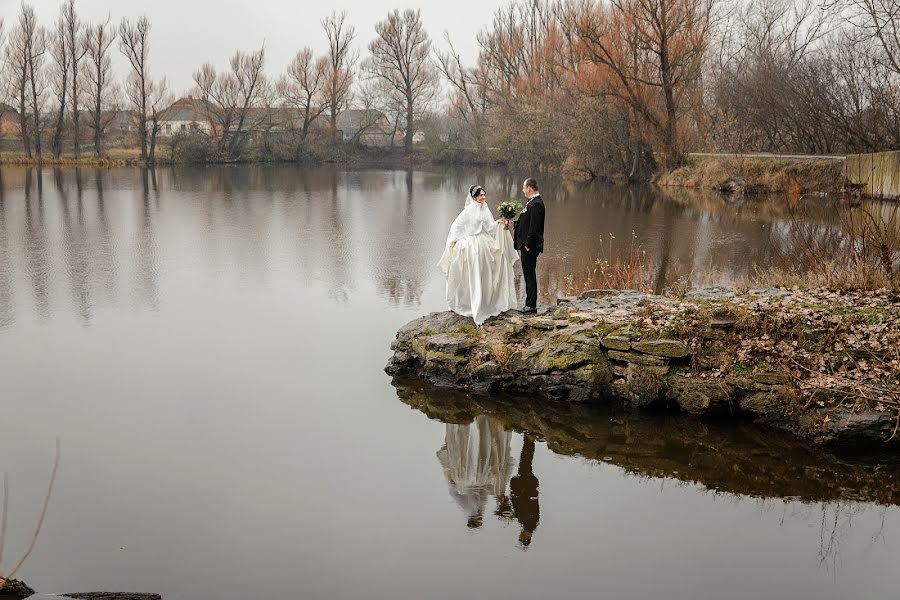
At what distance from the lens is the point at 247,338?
13.7 metres

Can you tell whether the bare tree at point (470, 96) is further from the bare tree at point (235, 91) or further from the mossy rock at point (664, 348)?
the mossy rock at point (664, 348)

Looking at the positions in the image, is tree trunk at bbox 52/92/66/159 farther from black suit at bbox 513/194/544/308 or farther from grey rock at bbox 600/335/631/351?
grey rock at bbox 600/335/631/351

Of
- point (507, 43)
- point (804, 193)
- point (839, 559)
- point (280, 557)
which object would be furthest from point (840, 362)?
point (507, 43)

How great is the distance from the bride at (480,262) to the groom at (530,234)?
23 centimetres

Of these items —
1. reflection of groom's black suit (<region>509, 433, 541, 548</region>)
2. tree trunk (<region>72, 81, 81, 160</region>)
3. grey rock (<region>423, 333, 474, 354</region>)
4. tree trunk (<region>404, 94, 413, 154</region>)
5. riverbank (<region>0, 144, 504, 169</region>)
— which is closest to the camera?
reflection of groom's black suit (<region>509, 433, 541, 548</region>)

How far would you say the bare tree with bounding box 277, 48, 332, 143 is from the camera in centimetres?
7919

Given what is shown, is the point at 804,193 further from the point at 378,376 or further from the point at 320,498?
the point at 320,498

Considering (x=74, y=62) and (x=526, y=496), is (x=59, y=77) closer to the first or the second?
(x=74, y=62)

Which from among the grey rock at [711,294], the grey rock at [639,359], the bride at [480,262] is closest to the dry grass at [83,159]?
the bride at [480,262]

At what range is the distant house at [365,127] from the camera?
80.3 m

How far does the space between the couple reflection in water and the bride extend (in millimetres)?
2367

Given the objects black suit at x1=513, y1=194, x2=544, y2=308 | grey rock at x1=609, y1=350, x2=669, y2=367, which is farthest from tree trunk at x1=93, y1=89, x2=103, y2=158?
grey rock at x1=609, y1=350, x2=669, y2=367

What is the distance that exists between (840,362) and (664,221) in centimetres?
1838

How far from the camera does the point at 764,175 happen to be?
38594 millimetres
